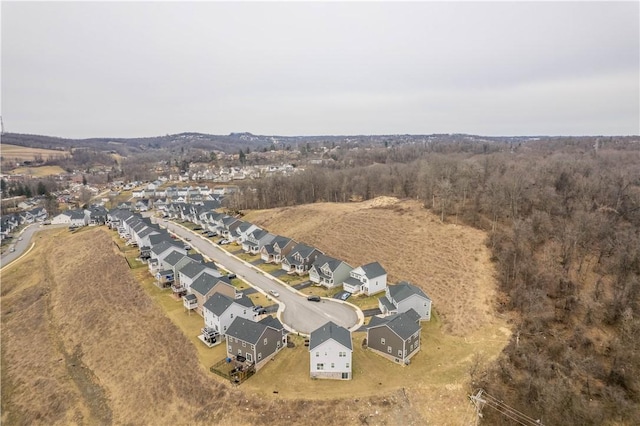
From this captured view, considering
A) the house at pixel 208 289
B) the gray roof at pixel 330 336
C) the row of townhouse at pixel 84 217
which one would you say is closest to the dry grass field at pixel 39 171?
the row of townhouse at pixel 84 217

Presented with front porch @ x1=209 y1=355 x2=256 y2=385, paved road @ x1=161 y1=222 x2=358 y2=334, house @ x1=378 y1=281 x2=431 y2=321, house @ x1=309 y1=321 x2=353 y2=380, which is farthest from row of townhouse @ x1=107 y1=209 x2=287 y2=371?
house @ x1=378 y1=281 x2=431 y2=321

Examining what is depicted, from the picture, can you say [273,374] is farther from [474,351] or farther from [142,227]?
[142,227]

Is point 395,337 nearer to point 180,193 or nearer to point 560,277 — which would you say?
point 560,277

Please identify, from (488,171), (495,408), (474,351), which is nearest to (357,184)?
(488,171)

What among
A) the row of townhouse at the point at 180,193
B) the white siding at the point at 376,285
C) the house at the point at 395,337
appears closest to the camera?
the house at the point at 395,337

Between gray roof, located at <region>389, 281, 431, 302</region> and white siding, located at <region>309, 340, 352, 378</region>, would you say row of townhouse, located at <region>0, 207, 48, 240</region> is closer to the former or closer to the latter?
white siding, located at <region>309, 340, 352, 378</region>

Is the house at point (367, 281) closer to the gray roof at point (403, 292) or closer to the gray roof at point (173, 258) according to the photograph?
the gray roof at point (403, 292)
